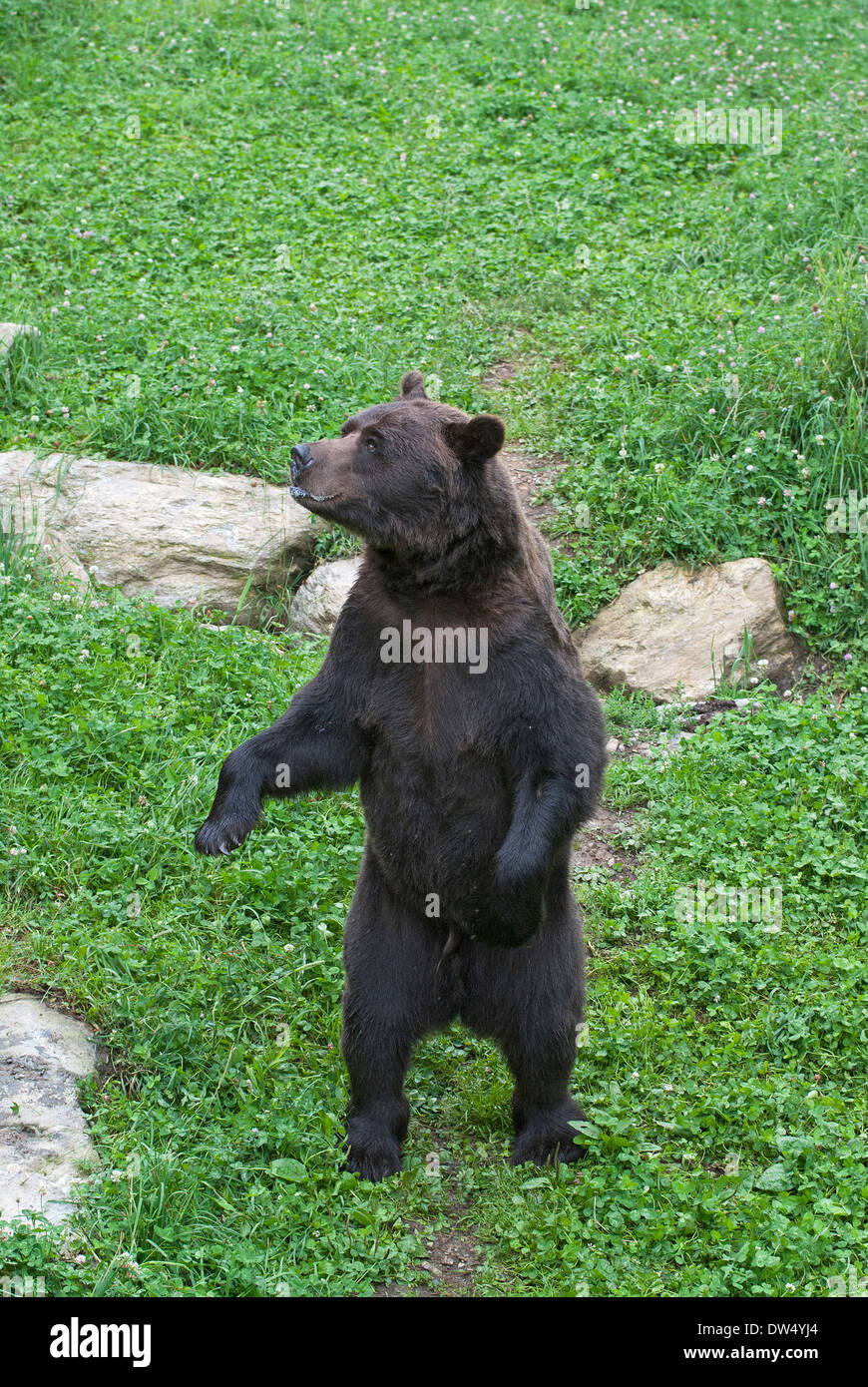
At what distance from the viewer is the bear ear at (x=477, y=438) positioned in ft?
15.0

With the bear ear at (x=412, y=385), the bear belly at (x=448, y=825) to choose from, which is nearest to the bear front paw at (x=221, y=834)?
the bear belly at (x=448, y=825)

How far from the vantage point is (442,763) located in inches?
182

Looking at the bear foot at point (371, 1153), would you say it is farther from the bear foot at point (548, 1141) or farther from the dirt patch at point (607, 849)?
the dirt patch at point (607, 849)

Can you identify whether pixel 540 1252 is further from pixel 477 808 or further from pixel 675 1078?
pixel 477 808

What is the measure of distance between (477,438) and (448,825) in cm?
127

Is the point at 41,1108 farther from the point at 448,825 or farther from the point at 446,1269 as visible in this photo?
the point at 448,825

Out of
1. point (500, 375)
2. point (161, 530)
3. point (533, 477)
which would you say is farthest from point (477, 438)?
point (500, 375)

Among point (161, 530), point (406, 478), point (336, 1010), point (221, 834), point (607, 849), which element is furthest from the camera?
point (161, 530)

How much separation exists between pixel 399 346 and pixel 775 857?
495 centimetres

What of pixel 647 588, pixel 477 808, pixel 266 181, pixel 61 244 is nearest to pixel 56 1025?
pixel 477 808

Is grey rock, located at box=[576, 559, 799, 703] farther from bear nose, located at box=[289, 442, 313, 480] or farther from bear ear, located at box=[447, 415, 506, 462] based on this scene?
bear nose, located at box=[289, 442, 313, 480]

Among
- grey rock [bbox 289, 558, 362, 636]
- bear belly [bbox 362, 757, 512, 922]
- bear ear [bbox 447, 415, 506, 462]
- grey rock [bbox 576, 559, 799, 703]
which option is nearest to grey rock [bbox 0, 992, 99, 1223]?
bear belly [bbox 362, 757, 512, 922]

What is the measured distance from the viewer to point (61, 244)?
10750 mm

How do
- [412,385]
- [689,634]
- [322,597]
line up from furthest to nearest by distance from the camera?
1. [322,597]
2. [689,634]
3. [412,385]
